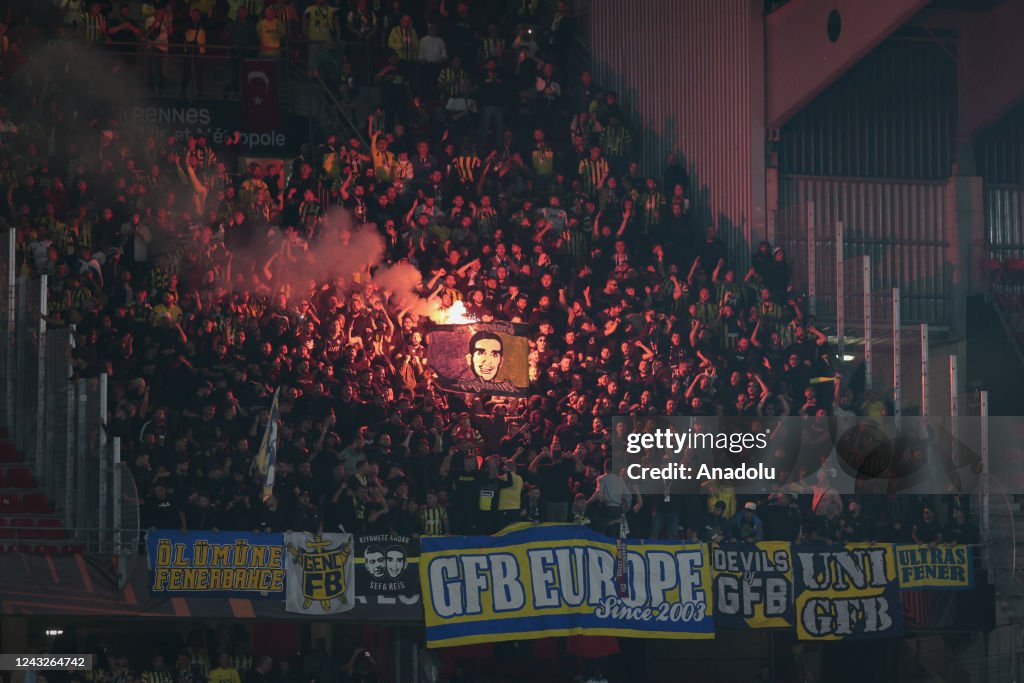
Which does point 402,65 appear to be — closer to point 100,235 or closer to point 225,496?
point 100,235

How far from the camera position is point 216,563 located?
20391 mm

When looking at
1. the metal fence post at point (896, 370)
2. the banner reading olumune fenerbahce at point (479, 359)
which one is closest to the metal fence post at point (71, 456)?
the banner reading olumune fenerbahce at point (479, 359)

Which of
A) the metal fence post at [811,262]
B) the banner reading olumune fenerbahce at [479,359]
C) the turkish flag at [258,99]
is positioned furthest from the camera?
the turkish flag at [258,99]

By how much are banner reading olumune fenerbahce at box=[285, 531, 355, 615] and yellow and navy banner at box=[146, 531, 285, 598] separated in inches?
5.1

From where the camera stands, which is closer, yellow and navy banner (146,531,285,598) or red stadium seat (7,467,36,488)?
yellow and navy banner (146,531,285,598)

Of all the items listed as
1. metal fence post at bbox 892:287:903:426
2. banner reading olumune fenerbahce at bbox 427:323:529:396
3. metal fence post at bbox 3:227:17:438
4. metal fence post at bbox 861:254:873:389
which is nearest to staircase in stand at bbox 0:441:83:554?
metal fence post at bbox 3:227:17:438

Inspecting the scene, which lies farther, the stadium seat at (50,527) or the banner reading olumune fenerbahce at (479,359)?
the banner reading olumune fenerbahce at (479,359)

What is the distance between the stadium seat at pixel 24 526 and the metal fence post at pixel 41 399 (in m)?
0.63

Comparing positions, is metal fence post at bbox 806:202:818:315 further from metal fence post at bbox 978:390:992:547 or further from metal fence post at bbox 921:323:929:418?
metal fence post at bbox 978:390:992:547

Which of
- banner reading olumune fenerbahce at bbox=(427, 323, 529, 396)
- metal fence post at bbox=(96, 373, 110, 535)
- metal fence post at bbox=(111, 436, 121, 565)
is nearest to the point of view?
metal fence post at bbox=(111, 436, 121, 565)

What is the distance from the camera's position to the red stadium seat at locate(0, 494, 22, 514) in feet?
70.1

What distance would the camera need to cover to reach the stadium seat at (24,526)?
20.9 m

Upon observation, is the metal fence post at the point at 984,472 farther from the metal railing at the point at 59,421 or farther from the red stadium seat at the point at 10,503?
the red stadium seat at the point at 10,503

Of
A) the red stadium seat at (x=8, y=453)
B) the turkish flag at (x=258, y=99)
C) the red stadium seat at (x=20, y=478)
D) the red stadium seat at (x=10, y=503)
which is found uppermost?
the turkish flag at (x=258, y=99)
